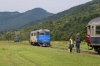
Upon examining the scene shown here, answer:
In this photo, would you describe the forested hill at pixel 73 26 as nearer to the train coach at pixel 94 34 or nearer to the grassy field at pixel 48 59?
the train coach at pixel 94 34

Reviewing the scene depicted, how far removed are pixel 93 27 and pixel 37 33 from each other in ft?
95.1

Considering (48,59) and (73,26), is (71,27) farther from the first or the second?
(48,59)

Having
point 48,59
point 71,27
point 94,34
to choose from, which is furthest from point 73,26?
point 48,59

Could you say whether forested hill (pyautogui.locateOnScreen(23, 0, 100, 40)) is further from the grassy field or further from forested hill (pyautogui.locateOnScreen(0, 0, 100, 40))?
the grassy field

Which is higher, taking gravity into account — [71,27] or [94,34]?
[71,27]

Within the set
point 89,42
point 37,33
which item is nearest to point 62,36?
point 37,33

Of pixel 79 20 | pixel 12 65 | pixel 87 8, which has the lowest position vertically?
pixel 12 65

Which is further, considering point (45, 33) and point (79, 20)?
point (79, 20)

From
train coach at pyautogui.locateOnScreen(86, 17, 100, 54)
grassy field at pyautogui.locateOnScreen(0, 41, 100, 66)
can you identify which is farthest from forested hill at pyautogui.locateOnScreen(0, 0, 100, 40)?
grassy field at pyautogui.locateOnScreen(0, 41, 100, 66)

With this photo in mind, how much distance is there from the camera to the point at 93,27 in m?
31.7

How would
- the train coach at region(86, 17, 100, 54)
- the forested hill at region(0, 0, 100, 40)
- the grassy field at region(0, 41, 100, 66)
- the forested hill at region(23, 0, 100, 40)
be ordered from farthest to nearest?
the forested hill at region(23, 0, 100, 40) → the forested hill at region(0, 0, 100, 40) → the train coach at region(86, 17, 100, 54) → the grassy field at region(0, 41, 100, 66)

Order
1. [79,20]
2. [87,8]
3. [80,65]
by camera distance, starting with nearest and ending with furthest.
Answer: [80,65], [79,20], [87,8]

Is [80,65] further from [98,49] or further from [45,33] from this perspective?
[45,33]

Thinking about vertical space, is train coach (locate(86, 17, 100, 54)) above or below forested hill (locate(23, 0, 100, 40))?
below
